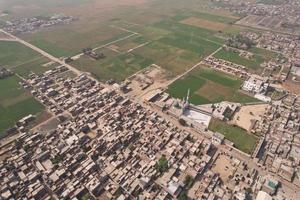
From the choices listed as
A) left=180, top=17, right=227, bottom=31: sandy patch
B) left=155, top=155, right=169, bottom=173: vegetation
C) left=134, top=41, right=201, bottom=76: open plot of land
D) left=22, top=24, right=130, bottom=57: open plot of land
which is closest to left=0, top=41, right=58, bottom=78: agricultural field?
left=22, top=24, right=130, bottom=57: open plot of land

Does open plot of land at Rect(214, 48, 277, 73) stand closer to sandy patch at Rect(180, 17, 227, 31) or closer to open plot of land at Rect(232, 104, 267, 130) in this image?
open plot of land at Rect(232, 104, 267, 130)

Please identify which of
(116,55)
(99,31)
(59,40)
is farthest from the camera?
(99,31)

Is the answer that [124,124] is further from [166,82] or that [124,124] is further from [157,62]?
[157,62]

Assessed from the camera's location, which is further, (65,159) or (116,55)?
(116,55)

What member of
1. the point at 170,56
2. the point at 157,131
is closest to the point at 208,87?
the point at 170,56

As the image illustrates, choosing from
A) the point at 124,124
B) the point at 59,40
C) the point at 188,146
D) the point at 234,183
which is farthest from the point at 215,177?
the point at 59,40

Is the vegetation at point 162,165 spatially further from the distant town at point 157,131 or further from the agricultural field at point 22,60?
the agricultural field at point 22,60

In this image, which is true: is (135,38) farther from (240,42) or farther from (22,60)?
(22,60)
